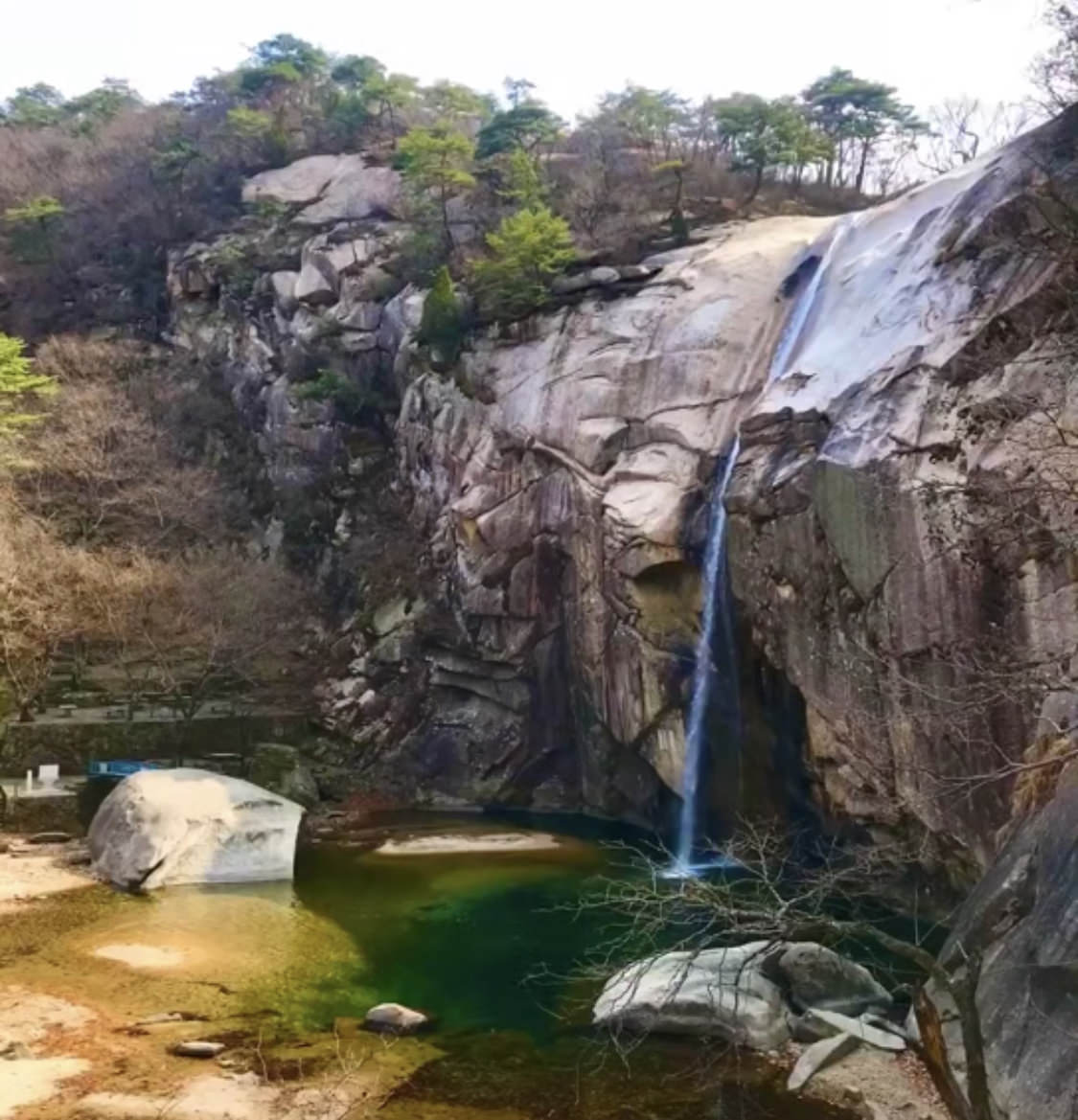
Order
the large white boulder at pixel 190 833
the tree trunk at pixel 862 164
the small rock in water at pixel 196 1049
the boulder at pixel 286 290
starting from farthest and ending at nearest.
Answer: the tree trunk at pixel 862 164 < the boulder at pixel 286 290 < the large white boulder at pixel 190 833 < the small rock in water at pixel 196 1049

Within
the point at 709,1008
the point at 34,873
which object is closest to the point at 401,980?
the point at 709,1008

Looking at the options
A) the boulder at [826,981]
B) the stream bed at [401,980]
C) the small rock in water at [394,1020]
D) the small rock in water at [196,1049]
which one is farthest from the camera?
the boulder at [826,981]

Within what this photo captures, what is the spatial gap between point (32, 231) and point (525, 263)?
957 inches

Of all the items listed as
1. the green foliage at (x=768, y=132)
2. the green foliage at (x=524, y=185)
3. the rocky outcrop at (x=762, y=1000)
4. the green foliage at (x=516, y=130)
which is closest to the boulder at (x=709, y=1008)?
the rocky outcrop at (x=762, y=1000)

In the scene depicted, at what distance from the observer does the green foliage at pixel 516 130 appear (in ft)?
121

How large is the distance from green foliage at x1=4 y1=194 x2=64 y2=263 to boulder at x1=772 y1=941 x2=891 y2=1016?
39.3 meters

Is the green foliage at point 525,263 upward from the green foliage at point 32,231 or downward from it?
downward

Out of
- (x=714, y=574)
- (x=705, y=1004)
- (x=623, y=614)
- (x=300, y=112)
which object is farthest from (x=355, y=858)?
(x=300, y=112)

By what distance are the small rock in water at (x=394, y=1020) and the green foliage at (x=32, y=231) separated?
1472 inches

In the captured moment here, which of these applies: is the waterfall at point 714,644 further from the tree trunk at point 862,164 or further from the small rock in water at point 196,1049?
the tree trunk at point 862,164

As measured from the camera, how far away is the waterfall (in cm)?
2131

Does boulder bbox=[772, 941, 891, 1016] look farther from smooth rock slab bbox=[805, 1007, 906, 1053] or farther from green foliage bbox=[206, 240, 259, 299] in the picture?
Result: green foliage bbox=[206, 240, 259, 299]

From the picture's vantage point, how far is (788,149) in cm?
3148

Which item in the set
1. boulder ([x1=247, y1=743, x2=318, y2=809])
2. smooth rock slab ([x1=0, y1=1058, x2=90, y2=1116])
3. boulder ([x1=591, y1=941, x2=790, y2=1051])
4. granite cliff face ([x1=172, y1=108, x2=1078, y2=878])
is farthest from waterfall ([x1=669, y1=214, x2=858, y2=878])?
smooth rock slab ([x1=0, y1=1058, x2=90, y2=1116])
